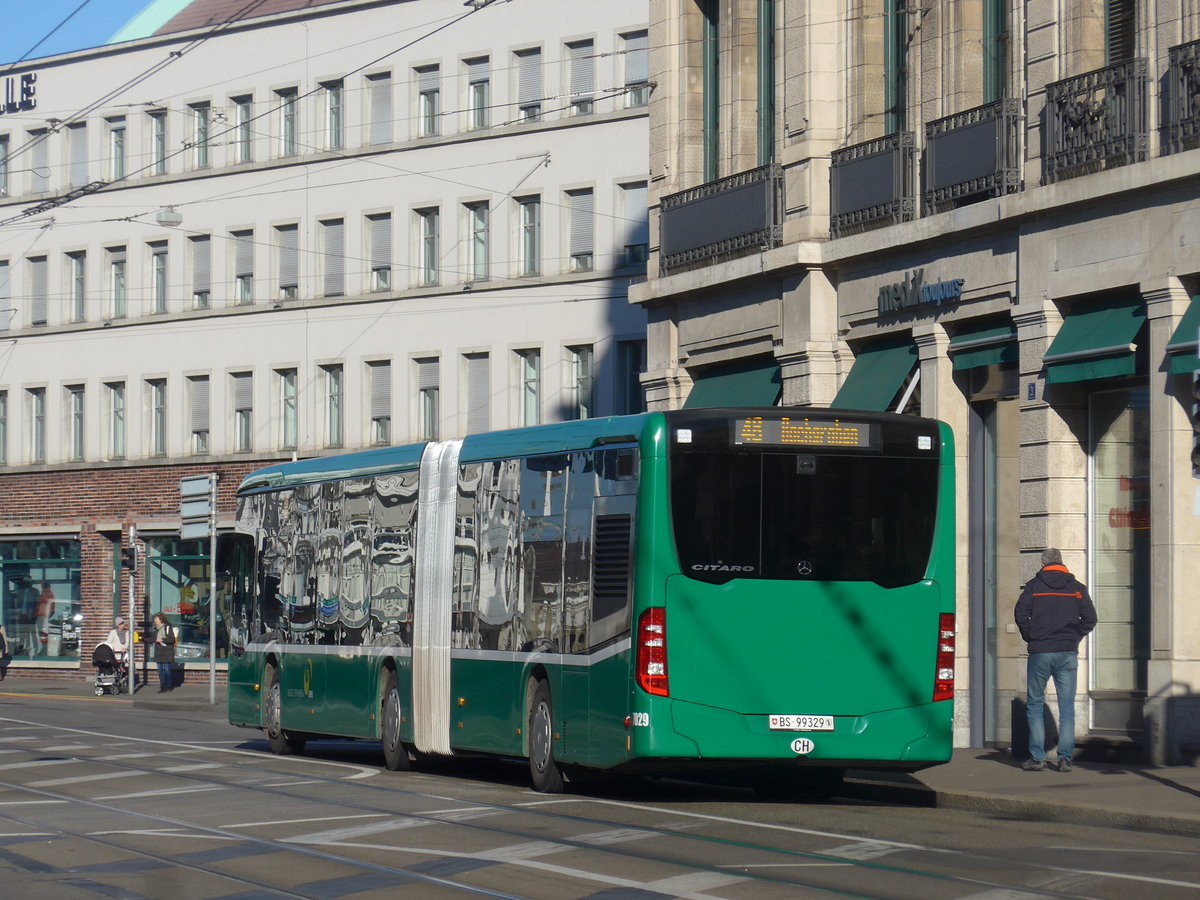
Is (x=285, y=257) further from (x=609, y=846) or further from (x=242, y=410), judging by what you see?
(x=609, y=846)

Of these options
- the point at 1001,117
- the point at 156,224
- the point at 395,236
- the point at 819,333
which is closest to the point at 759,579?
the point at 1001,117

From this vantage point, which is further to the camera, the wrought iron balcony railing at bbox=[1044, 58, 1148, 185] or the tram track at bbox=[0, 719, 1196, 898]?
the wrought iron balcony railing at bbox=[1044, 58, 1148, 185]

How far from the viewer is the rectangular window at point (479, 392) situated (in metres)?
45.2

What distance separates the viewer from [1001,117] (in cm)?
2131

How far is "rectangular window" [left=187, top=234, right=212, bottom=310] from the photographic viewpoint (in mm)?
50062

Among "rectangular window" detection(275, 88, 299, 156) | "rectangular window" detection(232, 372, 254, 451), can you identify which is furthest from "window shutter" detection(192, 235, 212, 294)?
"rectangular window" detection(275, 88, 299, 156)

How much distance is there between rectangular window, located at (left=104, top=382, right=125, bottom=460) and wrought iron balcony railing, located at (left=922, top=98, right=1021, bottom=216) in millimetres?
32388

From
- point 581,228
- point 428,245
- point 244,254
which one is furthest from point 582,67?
point 244,254

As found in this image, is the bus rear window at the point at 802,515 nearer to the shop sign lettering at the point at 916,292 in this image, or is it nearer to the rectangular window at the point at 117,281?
the shop sign lettering at the point at 916,292

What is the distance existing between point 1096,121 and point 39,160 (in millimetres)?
38493

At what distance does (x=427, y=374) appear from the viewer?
4622cm

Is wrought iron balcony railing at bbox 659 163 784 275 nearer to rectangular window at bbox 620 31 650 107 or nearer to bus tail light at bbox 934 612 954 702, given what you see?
bus tail light at bbox 934 612 954 702

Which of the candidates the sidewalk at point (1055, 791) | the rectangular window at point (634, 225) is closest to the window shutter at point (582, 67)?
the rectangular window at point (634, 225)

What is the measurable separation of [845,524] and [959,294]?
687 cm
